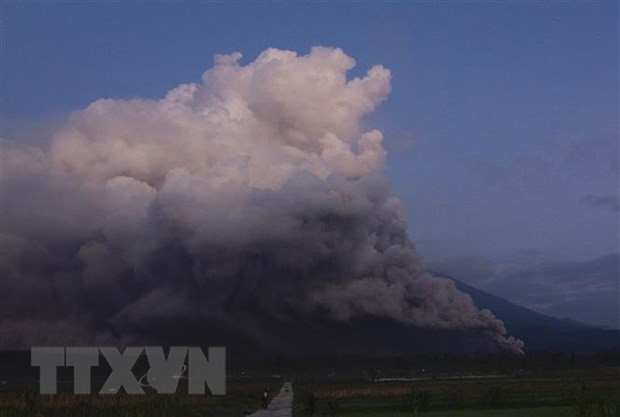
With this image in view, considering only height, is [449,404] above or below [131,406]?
below

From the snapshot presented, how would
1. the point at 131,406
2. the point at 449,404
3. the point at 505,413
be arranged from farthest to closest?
the point at 449,404
the point at 131,406
the point at 505,413

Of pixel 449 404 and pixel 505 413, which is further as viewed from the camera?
pixel 449 404

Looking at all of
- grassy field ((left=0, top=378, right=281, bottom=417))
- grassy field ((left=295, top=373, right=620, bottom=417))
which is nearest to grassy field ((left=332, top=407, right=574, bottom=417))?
grassy field ((left=295, top=373, right=620, bottom=417))

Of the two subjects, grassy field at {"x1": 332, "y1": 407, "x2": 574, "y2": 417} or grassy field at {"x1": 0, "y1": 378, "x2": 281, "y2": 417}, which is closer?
grassy field at {"x1": 0, "y1": 378, "x2": 281, "y2": 417}

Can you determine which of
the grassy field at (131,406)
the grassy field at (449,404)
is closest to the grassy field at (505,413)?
the grassy field at (449,404)

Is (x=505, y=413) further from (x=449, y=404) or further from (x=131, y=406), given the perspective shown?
(x=131, y=406)

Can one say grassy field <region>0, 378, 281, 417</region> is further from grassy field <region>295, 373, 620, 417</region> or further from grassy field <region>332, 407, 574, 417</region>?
grassy field <region>332, 407, 574, 417</region>

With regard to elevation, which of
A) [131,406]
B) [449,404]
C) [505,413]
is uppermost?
[131,406]

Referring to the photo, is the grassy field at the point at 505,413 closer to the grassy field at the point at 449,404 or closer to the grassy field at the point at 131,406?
the grassy field at the point at 449,404

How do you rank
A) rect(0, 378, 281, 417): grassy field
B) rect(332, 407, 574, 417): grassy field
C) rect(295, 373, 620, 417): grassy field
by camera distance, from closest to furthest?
rect(0, 378, 281, 417): grassy field < rect(332, 407, 574, 417): grassy field < rect(295, 373, 620, 417): grassy field

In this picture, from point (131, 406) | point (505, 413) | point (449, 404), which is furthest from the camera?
point (449, 404)

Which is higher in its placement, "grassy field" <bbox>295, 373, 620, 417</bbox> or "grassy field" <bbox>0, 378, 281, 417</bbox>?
"grassy field" <bbox>0, 378, 281, 417</bbox>

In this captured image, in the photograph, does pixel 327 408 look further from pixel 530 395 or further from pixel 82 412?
pixel 530 395

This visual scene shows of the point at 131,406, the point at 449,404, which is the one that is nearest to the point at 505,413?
the point at 449,404
